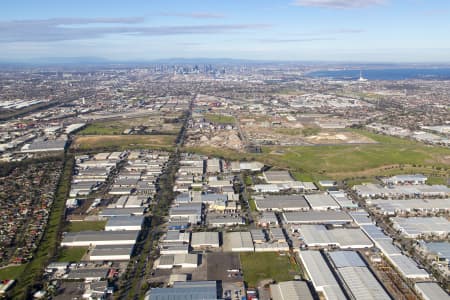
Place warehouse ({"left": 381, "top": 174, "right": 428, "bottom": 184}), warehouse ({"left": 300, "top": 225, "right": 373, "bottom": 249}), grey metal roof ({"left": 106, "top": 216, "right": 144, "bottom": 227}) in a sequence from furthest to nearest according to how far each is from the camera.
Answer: warehouse ({"left": 381, "top": 174, "right": 428, "bottom": 184}) < grey metal roof ({"left": 106, "top": 216, "right": 144, "bottom": 227}) < warehouse ({"left": 300, "top": 225, "right": 373, "bottom": 249})

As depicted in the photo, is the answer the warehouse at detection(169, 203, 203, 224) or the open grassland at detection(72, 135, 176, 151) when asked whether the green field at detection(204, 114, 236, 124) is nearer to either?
the open grassland at detection(72, 135, 176, 151)

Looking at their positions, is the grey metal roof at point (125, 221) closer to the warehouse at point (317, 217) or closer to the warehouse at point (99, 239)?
the warehouse at point (99, 239)

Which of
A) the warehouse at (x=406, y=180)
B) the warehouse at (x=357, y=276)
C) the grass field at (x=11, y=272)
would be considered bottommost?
the grass field at (x=11, y=272)

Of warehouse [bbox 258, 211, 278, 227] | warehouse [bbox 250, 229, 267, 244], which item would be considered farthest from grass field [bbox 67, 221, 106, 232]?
warehouse [bbox 258, 211, 278, 227]

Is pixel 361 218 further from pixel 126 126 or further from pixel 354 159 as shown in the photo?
pixel 126 126

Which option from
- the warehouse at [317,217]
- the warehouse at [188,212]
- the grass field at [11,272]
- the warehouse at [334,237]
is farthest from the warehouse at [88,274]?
the warehouse at [317,217]

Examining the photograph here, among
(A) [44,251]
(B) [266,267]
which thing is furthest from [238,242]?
(A) [44,251]

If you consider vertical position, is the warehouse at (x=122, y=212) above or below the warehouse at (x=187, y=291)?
above
